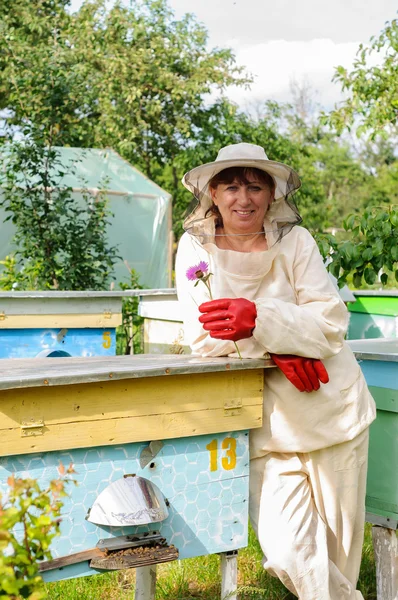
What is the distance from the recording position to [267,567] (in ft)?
7.66

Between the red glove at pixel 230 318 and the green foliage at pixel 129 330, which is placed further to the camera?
the green foliage at pixel 129 330

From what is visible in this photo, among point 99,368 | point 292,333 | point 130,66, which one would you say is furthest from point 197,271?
point 130,66

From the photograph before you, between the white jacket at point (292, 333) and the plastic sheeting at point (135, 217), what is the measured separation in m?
7.48

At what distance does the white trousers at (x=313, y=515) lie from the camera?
2.29 metres

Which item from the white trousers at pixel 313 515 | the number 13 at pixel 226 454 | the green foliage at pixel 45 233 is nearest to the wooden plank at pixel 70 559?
the number 13 at pixel 226 454

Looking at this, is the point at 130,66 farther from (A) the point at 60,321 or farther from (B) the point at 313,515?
(B) the point at 313,515

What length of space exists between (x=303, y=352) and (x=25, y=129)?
5418 millimetres

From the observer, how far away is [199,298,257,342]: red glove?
2193mm

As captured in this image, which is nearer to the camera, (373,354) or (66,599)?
(373,354)

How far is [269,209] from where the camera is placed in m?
2.51

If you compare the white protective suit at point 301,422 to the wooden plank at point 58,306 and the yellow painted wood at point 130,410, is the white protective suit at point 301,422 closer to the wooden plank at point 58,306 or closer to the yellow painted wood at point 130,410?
the yellow painted wood at point 130,410

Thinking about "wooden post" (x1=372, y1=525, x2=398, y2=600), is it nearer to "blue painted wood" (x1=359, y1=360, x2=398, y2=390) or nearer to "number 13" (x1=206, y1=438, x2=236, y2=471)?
"blue painted wood" (x1=359, y1=360, x2=398, y2=390)

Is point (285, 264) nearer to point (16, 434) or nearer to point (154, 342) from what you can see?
point (16, 434)

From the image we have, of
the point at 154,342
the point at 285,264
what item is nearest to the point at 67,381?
the point at 285,264
